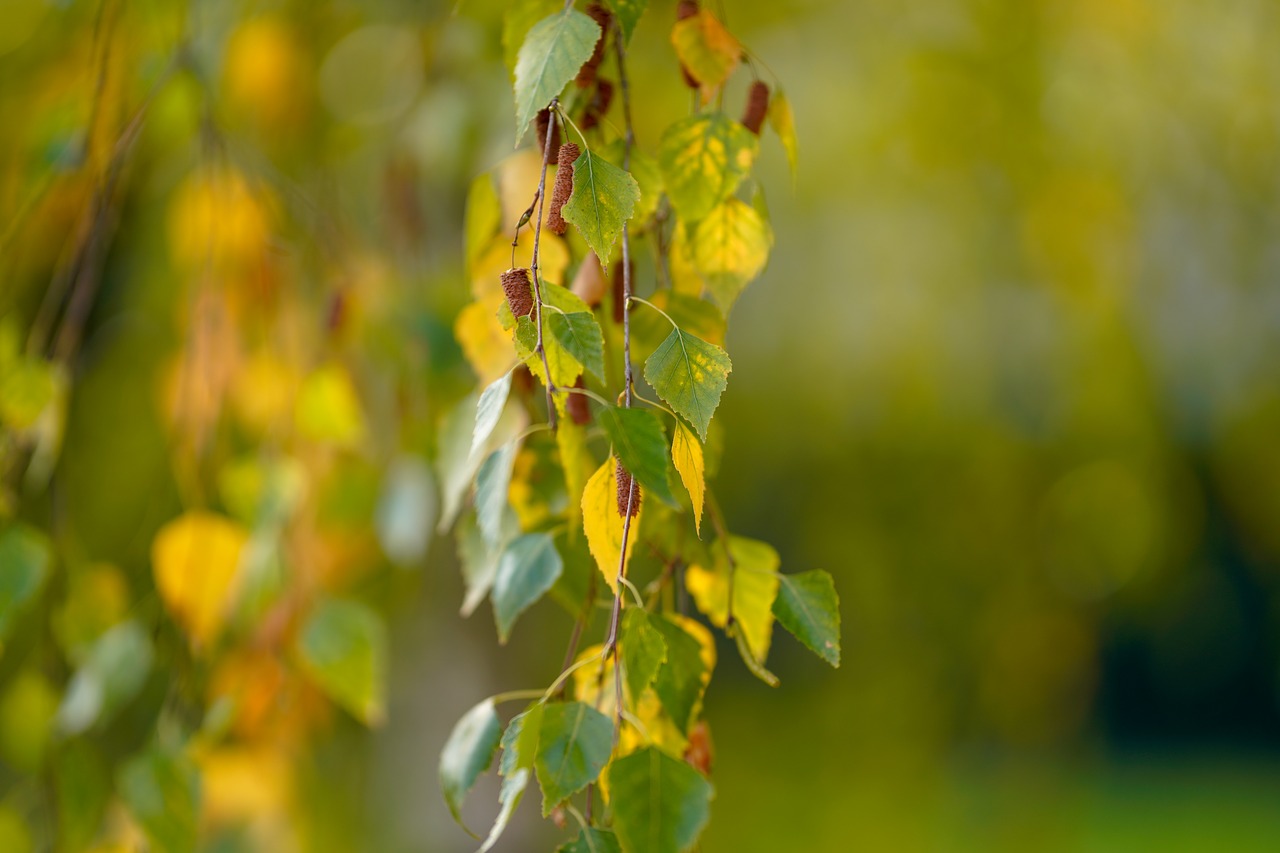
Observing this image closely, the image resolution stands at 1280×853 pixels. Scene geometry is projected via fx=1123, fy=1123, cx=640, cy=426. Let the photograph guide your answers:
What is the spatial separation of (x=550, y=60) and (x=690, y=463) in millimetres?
142

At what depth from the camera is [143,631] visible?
80cm

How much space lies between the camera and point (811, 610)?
435 millimetres

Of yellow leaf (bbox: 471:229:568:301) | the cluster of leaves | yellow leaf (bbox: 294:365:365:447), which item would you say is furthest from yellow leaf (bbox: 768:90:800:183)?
yellow leaf (bbox: 294:365:365:447)

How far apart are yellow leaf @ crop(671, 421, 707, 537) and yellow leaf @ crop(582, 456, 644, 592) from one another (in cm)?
3

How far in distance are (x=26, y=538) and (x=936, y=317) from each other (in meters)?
1.75

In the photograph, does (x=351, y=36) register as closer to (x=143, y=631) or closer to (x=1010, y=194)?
(x=143, y=631)

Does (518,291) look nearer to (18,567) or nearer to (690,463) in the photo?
(690,463)

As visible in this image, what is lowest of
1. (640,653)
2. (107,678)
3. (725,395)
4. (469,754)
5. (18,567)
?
(725,395)

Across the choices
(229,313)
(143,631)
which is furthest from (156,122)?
(143,631)

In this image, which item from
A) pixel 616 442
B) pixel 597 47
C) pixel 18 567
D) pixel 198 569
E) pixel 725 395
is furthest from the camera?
pixel 725 395

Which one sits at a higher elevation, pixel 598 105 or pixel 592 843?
pixel 598 105

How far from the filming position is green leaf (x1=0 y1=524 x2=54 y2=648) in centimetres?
66

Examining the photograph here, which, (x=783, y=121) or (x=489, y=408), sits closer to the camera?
(x=489, y=408)

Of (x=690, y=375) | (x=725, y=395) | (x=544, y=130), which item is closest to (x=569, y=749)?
(x=690, y=375)
